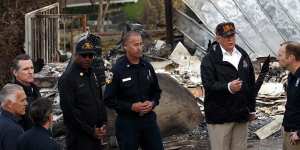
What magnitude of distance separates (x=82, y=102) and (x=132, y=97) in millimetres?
596

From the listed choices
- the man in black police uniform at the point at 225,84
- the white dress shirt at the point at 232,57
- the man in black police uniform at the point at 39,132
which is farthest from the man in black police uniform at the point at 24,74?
the white dress shirt at the point at 232,57

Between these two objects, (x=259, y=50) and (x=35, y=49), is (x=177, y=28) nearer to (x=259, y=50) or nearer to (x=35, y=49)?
(x=259, y=50)

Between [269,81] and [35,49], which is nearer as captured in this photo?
[269,81]

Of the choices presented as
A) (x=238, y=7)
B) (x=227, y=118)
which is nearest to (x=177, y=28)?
(x=238, y=7)

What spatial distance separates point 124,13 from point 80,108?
19.4m

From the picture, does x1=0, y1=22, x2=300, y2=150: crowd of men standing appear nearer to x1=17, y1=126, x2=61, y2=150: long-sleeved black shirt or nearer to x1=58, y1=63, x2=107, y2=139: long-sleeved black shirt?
x1=58, y1=63, x2=107, y2=139: long-sleeved black shirt

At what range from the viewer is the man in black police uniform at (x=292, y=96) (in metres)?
6.23

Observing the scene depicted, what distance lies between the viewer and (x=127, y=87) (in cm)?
662

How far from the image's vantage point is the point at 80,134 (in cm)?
638

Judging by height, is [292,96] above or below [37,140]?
above

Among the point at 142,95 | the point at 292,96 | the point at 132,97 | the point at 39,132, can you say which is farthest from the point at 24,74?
the point at 292,96

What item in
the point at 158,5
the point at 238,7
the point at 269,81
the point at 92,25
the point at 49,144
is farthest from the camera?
the point at 92,25

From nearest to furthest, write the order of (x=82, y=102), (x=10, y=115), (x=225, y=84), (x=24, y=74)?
1. (x=10, y=115)
2. (x=24, y=74)
3. (x=82, y=102)
4. (x=225, y=84)

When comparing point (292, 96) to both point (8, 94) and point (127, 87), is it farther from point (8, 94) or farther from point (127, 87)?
point (8, 94)
